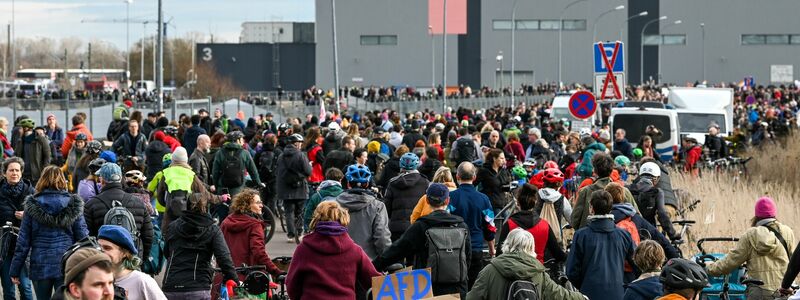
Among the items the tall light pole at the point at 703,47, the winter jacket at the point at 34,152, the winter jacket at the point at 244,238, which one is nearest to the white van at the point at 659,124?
the winter jacket at the point at 34,152

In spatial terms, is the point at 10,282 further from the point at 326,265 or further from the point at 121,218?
the point at 326,265

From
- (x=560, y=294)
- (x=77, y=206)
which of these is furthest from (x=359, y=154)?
(x=560, y=294)

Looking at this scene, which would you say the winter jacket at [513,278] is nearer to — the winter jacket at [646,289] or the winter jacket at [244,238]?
the winter jacket at [646,289]

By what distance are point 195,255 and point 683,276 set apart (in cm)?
384

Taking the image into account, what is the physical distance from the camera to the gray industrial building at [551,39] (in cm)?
9394

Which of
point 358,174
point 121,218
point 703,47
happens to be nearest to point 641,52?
point 703,47

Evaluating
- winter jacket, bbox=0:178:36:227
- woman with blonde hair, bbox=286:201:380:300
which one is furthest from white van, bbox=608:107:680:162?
woman with blonde hair, bbox=286:201:380:300

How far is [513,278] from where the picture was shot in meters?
8.37

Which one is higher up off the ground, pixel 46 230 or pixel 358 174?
pixel 358 174

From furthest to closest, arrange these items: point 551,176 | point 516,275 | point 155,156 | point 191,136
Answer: point 191,136, point 155,156, point 551,176, point 516,275

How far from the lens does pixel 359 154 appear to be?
17391 mm

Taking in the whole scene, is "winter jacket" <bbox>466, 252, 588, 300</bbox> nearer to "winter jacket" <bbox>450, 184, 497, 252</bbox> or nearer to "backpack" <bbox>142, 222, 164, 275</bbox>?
"winter jacket" <bbox>450, 184, 497, 252</bbox>

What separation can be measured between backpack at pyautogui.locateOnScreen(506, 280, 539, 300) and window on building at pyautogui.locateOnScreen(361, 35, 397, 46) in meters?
86.7

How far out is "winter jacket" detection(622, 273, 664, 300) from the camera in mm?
8648
